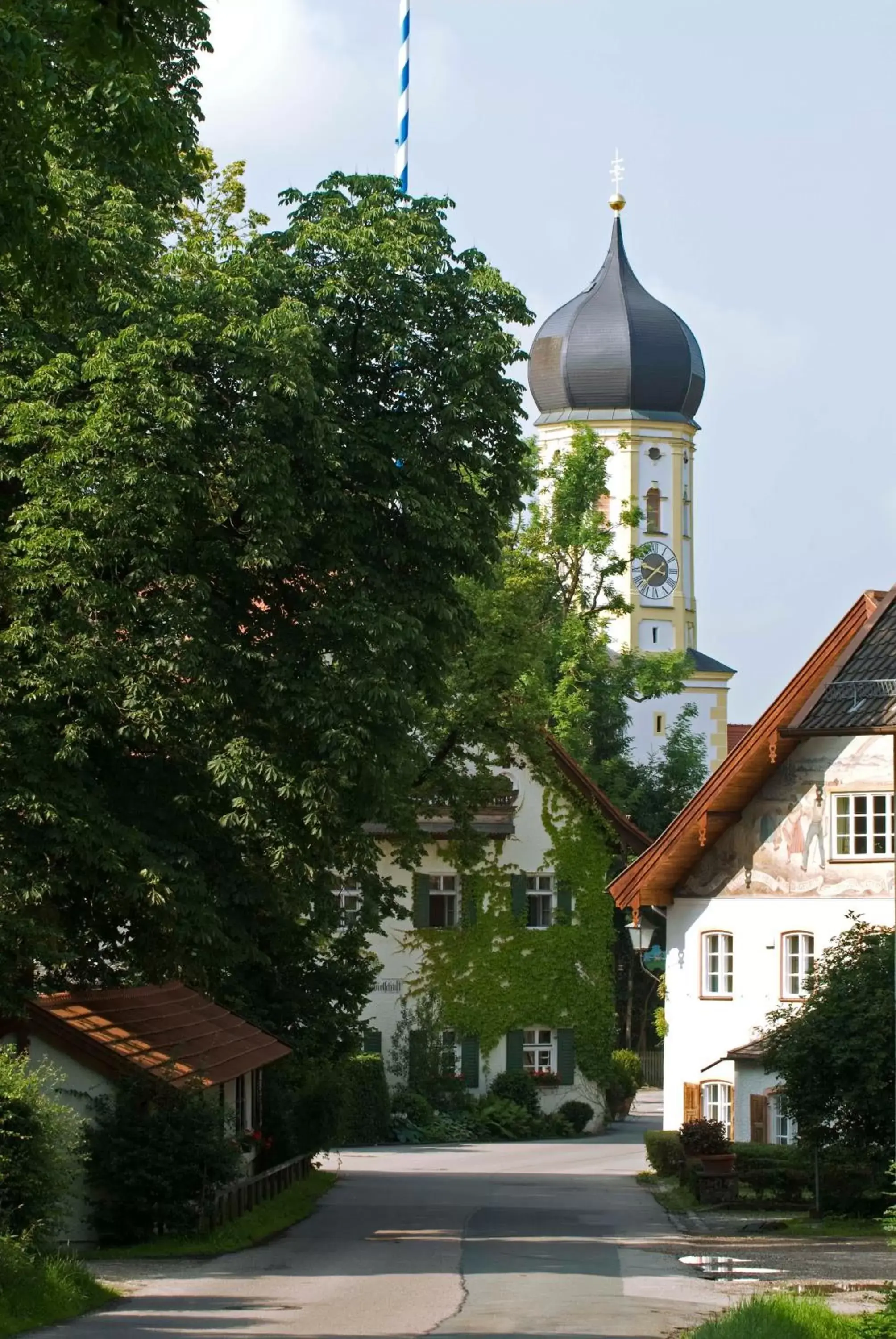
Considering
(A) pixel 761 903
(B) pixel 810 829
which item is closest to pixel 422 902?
(A) pixel 761 903

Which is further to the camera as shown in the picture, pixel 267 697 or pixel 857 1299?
pixel 267 697

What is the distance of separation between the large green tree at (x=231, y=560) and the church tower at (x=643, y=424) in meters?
62.9

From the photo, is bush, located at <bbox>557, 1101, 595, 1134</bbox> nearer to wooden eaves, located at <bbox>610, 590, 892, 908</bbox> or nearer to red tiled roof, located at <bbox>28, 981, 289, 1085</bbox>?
wooden eaves, located at <bbox>610, 590, 892, 908</bbox>

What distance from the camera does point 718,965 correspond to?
38281 millimetres

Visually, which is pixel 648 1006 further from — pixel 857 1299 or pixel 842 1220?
pixel 857 1299

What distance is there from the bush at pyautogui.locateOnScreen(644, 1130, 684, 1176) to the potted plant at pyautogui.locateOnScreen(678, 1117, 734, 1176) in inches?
68.1

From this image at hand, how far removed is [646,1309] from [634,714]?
236ft

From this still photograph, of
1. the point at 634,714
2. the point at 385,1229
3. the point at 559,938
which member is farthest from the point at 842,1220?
the point at 634,714

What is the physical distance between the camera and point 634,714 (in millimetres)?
89062

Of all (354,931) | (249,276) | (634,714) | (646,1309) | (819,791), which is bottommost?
(646,1309)

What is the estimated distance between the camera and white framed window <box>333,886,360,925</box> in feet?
91.4

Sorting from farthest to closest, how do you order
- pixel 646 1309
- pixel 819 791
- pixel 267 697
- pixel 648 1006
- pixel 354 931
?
pixel 648 1006 < pixel 819 791 < pixel 354 931 < pixel 267 697 < pixel 646 1309

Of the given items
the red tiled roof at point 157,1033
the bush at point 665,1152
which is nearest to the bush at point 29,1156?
the red tiled roof at point 157,1033

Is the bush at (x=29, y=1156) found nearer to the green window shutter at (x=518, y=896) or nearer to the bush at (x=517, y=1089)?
the bush at (x=517, y=1089)
